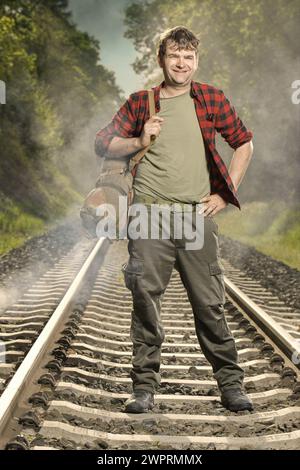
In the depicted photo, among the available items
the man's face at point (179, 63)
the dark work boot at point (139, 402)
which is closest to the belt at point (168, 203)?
the man's face at point (179, 63)

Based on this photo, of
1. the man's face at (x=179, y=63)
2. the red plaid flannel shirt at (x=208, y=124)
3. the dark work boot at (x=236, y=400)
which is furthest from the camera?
the dark work boot at (x=236, y=400)

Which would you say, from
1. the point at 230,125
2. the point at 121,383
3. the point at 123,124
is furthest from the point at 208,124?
the point at 121,383

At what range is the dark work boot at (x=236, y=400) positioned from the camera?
4.22 metres

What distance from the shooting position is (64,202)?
32312mm

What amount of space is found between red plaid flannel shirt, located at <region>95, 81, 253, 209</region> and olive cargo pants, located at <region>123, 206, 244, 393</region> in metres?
0.27

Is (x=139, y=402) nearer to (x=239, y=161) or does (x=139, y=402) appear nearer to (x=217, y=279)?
(x=217, y=279)

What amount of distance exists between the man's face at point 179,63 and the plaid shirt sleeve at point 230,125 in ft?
0.86

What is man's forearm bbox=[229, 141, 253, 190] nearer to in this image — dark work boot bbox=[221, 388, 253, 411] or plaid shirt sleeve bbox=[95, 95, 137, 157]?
plaid shirt sleeve bbox=[95, 95, 137, 157]

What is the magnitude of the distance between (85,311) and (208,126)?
3590 millimetres

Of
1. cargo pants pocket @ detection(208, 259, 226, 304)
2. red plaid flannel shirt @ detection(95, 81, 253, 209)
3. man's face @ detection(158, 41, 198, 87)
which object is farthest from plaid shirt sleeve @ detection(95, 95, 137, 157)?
cargo pants pocket @ detection(208, 259, 226, 304)

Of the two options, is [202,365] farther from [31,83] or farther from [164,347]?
[31,83]

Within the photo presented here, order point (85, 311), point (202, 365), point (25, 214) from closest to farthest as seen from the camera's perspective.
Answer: point (202, 365) < point (85, 311) < point (25, 214)

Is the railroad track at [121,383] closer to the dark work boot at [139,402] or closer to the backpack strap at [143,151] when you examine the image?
the dark work boot at [139,402]
